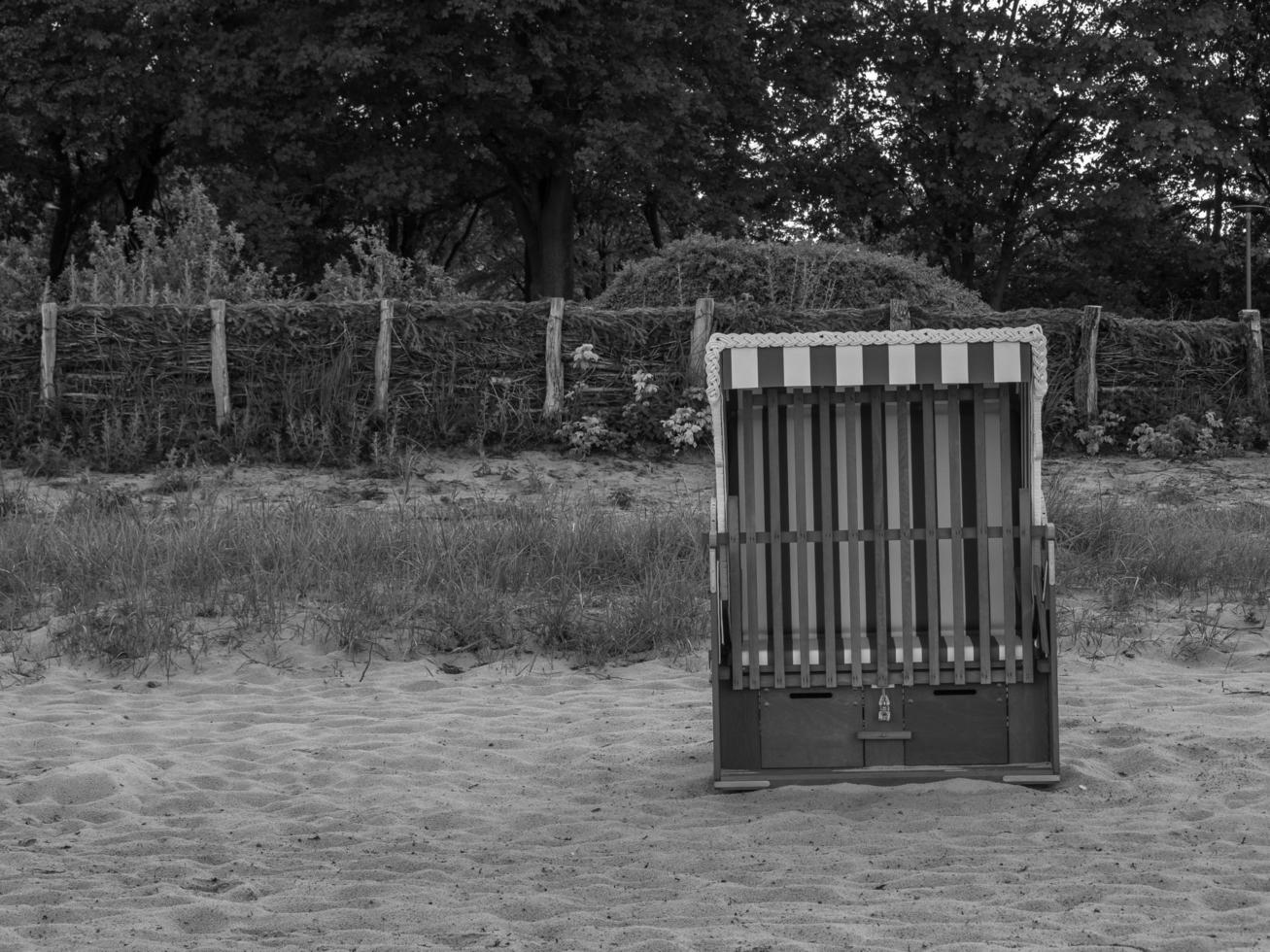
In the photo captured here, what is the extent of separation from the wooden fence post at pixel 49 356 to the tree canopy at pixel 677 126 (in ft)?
33.5

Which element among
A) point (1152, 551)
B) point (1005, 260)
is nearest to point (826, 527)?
point (1152, 551)

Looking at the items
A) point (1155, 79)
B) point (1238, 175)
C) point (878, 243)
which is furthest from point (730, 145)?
point (1238, 175)

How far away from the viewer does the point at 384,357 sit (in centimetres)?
1390

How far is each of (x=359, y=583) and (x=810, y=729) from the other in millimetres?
3760

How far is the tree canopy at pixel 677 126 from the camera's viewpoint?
24234 millimetres

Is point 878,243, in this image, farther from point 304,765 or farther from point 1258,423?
point 304,765

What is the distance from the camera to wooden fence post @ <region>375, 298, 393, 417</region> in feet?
45.5

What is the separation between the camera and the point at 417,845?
480 cm

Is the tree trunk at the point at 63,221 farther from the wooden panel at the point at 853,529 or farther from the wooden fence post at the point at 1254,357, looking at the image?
the wooden panel at the point at 853,529

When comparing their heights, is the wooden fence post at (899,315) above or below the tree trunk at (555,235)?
below

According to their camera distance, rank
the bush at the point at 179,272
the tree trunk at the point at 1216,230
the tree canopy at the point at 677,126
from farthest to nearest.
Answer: the tree trunk at the point at 1216,230 → the tree canopy at the point at 677,126 → the bush at the point at 179,272

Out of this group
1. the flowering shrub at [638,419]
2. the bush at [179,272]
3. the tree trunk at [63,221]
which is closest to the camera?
the flowering shrub at [638,419]

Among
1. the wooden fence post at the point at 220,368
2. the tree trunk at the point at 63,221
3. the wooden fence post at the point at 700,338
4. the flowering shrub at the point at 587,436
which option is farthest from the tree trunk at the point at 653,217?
the wooden fence post at the point at 220,368

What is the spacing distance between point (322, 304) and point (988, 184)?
18449mm
